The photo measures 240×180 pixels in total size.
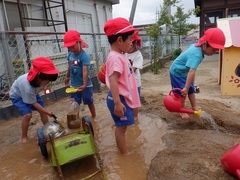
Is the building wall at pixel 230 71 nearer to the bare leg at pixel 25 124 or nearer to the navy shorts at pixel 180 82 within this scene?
the navy shorts at pixel 180 82

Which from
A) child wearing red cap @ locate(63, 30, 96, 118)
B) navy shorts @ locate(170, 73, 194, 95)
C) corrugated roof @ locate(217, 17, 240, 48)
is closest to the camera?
child wearing red cap @ locate(63, 30, 96, 118)

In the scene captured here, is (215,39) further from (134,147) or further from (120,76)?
(134,147)

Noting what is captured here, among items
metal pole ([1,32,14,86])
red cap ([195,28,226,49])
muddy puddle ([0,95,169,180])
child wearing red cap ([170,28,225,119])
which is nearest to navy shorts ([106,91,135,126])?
muddy puddle ([0,95,169,180])

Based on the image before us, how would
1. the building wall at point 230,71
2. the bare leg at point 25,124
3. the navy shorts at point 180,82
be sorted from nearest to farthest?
the bare leg at point 25,124
the navy shorts at point 180,82
the building wall at point 230,71

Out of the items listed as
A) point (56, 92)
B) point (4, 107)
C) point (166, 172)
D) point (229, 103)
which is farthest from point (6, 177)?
point (229, 103)

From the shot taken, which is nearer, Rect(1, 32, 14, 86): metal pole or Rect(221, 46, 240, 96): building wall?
Rect(1, 32, 14, 86): metal pole

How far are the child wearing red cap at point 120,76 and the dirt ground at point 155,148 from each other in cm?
29

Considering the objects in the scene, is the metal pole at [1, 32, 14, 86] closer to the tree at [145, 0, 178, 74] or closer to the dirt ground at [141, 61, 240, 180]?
the dirt ground at [141, 61, 240, 180]

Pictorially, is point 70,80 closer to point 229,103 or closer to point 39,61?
point 39,61

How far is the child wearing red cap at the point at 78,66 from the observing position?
9.82 ft

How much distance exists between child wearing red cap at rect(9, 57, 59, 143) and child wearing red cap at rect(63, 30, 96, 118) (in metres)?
0.54

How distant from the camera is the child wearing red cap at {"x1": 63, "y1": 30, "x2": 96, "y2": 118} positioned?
2.99 m

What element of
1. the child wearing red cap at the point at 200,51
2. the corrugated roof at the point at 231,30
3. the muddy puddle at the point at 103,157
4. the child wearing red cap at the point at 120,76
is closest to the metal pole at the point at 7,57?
the muddy puddle at the point at 103,157

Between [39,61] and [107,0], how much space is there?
29.3 ft
